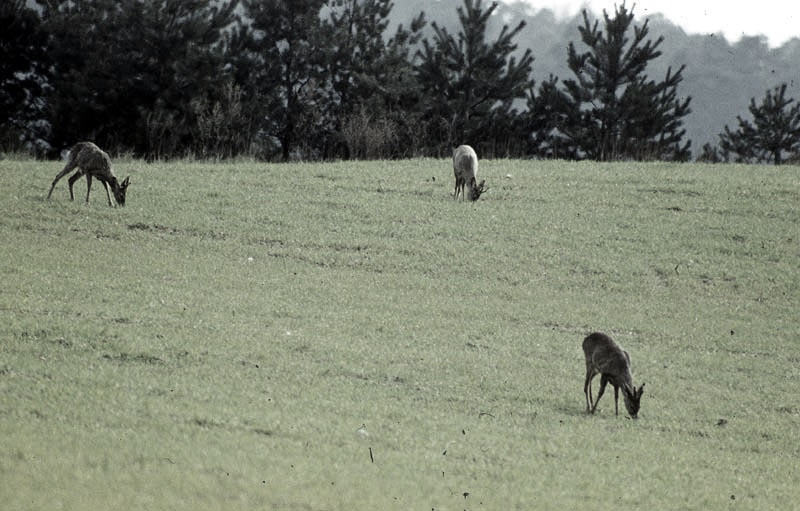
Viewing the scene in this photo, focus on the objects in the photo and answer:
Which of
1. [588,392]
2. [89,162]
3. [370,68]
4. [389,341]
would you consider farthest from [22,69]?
[588,392]

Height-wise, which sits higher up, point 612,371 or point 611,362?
point 611,362

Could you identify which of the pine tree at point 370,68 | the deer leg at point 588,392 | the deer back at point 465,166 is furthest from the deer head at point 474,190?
the pine tree at point 370,68

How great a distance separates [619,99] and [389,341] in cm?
3544

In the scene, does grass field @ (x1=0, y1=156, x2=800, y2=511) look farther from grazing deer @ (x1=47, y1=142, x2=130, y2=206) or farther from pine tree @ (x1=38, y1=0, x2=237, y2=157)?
pine tree @ (x1=38, y1=0, x2=237, y2=157)

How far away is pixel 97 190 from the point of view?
80.2ft

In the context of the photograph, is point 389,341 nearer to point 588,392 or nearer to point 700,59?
point 588,392

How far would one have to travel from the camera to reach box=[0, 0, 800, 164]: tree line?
42.3 m

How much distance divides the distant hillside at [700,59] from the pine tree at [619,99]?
93.5 ft

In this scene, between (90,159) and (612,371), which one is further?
(90,159)

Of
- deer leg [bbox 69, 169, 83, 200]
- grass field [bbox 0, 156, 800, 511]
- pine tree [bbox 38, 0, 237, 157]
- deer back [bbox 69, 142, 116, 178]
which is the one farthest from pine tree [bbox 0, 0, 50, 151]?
deer back [bbox 69, 142, 116, 178]

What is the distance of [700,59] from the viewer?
262ft

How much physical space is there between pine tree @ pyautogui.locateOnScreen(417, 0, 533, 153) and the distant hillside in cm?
2755

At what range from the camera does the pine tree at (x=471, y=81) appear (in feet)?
156

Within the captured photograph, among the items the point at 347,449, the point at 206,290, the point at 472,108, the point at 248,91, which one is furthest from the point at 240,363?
the point at 472,108
